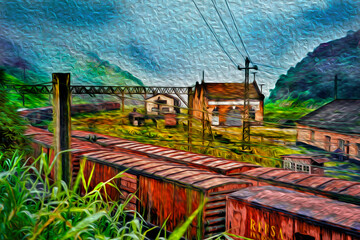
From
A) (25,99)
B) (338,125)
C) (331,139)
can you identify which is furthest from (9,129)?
(338,125)

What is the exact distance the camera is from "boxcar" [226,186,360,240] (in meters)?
3.85

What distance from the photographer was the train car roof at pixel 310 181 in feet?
17.3

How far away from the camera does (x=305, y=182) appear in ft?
18.4

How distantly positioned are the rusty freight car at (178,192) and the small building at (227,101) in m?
2.26

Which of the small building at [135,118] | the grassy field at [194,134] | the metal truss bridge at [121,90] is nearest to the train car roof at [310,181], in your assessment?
the grassy field at [194,134]

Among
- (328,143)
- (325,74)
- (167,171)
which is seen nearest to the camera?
(167,171)

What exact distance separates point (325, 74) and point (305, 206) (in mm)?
3912

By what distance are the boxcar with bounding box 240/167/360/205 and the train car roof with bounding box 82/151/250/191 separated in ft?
1.47

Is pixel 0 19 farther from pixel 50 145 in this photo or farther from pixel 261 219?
pixel 261 219

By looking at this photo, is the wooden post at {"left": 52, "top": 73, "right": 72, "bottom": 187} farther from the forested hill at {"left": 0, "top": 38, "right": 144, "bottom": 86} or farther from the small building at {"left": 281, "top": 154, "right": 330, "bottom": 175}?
the small building at {"left": 281, "top": 154, "right": 330, "bottom": 175}

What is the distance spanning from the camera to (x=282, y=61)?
7.20 meters

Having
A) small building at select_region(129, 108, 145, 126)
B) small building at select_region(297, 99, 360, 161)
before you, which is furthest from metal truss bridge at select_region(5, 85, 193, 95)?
small building at select_region(297, 99, 360, 161)

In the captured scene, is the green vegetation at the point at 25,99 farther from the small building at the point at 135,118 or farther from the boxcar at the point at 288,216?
the boxcar at the point at 288,216

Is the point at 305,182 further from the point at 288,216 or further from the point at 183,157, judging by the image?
the point at 183,157
